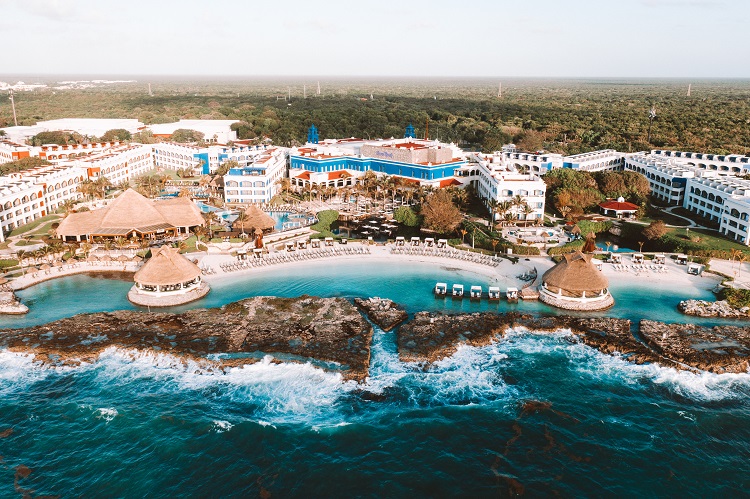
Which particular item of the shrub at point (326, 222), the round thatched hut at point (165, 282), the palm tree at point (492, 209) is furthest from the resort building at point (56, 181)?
the palm tree at point (492, 209)

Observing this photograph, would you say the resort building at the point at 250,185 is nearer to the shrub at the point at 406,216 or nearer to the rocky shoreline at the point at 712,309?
the shrub at the point at 406,216

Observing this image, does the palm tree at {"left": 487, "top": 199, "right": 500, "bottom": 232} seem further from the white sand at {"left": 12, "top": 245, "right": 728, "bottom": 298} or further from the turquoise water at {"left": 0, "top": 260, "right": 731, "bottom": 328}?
the turquoise water at {"left": 0, "top": 260, "right": 731, "bottom": 328}

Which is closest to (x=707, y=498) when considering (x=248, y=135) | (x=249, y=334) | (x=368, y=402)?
(x=368, y=402)

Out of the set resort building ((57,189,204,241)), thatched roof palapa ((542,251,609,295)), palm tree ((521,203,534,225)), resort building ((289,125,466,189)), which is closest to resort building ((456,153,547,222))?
palm tree ((521,203,534,225))

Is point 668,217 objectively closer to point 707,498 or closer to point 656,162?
point 656,162

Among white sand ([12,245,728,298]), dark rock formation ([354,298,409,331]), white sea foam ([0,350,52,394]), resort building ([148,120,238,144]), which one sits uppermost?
resort building ([148,120,238,144])

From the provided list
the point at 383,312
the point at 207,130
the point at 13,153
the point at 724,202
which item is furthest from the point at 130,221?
the point at 207,130
